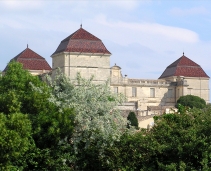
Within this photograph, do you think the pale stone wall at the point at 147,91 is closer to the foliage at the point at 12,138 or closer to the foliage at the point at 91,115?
the foliage at the point at 91,115

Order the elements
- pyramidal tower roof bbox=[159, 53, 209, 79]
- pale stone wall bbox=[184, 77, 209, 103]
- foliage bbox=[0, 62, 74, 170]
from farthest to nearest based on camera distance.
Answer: pyramidal tower roof bbox=[159, 53, 209, 79]
pale stone wall bbox=[184, 77, 209, 103]
foliage bbox=[0, 62, 74, 170]

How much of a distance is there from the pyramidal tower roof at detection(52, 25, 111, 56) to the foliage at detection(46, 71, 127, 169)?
44.8m

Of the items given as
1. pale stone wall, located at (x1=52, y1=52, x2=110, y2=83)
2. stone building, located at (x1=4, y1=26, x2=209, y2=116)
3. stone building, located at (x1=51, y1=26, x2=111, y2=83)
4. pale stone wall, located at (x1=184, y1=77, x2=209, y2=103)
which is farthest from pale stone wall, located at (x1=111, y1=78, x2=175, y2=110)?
stone building, located at (x1=51, y1=26, x2=111, y2=83)

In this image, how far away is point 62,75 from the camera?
2386 centimetres

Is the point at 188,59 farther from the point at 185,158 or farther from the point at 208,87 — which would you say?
the point at 185,158

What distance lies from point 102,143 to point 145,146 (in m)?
1.56

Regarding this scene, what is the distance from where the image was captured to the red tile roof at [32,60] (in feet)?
249

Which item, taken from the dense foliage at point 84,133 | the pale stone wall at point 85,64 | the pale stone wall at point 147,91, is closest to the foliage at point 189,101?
the pale stone wall at point 147,91

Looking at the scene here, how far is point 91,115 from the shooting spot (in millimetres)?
23109

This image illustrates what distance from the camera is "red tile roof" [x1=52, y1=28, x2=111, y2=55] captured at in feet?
226

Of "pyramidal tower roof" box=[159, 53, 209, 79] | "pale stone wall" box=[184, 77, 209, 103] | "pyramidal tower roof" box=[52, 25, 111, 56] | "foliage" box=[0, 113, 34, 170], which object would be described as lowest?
"foliage" box=[0, 113, 34, 170]

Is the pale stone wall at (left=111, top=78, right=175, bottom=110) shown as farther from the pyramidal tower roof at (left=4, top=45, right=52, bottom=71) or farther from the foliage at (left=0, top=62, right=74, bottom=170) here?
the foliage at (left=0, top=62, right=74, bottom=170)

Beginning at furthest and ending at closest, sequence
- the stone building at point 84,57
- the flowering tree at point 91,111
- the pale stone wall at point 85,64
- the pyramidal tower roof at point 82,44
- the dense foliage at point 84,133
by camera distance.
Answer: the pyramidal tower roof at point 82,44 → the stone building at point 84,57 → the pale stone wall at point 85,64 → the flowering tree at point 91,111 → the dense foliage at point 84,133

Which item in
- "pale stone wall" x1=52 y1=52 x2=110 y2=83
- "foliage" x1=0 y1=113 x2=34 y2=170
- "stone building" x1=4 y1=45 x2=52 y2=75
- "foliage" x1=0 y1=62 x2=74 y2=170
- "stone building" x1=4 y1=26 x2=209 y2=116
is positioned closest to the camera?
"foliage" x1=0 y1=113 x2=34 y2=170
